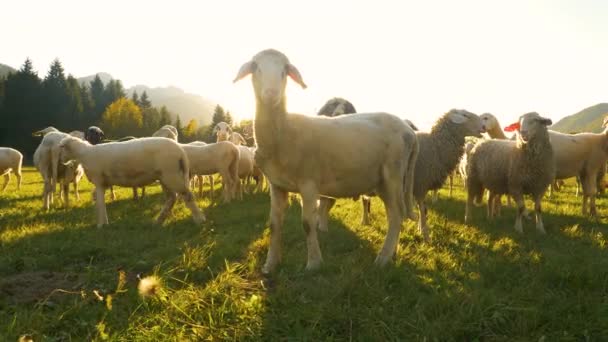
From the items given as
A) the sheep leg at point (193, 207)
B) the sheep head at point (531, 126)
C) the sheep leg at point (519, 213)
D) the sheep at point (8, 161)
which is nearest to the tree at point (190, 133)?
the sheep at point (8, 161)

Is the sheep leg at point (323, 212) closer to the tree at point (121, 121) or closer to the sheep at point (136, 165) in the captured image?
the sheep at point (136, 165)

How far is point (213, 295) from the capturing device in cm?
357

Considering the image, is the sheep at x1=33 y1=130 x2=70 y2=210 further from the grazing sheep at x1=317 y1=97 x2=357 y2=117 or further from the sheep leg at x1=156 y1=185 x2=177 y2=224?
the grazing sheep at x1=317 y1=97 x2=357 y2=117

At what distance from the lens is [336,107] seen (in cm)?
962

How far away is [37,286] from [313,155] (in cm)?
311

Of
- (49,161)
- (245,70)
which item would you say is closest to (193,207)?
(245,70)

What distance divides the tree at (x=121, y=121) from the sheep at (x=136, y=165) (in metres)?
57.5

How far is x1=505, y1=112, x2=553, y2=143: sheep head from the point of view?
7.60 metres

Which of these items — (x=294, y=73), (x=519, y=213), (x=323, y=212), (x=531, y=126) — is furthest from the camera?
(x=531, y=126)

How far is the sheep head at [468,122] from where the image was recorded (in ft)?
26.2

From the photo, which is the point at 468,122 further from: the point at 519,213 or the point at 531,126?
the point at 519,213

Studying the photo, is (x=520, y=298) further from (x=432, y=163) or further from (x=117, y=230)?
(x=117, y=230)

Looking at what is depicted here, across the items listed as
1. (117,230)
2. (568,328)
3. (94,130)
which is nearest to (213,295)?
(568,328)

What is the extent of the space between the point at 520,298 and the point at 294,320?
6.75ft
